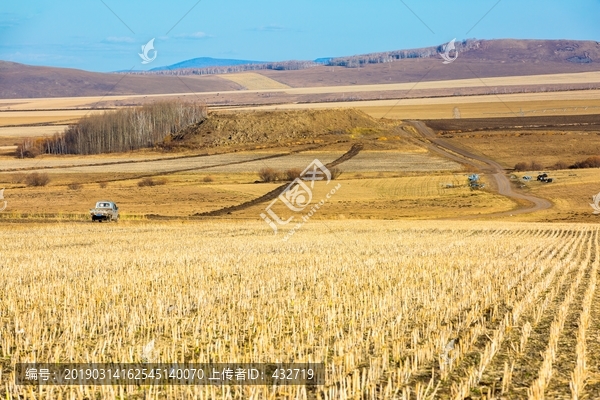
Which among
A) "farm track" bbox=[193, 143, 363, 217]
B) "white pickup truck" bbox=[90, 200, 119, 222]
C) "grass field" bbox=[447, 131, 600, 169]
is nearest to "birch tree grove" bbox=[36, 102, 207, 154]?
"farm track" bbox=[193, 143, 363, 217]

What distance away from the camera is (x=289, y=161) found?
97750 mm

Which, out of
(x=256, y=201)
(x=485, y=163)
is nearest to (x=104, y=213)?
(x=256, y=201)

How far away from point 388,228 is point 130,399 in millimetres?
35446

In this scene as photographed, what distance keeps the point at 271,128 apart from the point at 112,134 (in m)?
27.5

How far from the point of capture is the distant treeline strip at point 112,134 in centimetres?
12381

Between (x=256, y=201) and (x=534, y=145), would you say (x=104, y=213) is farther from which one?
(x=534, y=145)

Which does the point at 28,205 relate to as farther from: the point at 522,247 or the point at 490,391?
the point at 490,391

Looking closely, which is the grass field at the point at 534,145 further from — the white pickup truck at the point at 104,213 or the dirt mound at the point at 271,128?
the white pickup truck at the point at 104,213

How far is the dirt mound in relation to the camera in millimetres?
123312

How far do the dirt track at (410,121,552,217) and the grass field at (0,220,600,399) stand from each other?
40.1m

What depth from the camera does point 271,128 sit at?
127 metres

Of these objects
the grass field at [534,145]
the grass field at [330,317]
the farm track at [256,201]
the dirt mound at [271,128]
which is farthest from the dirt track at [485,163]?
the grass field at [330,317]

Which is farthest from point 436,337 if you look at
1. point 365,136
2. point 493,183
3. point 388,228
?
point 365,136

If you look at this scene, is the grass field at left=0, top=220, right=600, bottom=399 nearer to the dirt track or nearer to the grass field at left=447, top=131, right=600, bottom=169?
the dirt track
